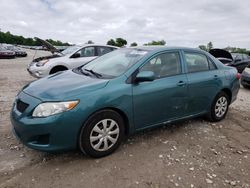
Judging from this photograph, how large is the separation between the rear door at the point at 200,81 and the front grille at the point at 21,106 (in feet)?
8.32

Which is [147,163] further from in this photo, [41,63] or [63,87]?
[41,63]

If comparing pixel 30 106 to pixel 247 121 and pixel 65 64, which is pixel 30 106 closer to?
pixel 247 121

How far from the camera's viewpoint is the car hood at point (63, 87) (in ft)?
9.71

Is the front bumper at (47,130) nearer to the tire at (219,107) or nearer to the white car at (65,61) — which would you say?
the tire at (219,107)

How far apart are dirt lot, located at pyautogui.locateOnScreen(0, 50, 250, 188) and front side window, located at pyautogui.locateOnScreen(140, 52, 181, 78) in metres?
1.05

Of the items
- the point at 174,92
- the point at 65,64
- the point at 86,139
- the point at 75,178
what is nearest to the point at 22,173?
the point at 75,178

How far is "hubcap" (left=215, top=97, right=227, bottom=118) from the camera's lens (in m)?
4.72

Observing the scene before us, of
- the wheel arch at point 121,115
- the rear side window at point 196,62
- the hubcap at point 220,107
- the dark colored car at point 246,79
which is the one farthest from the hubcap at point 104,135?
the dark colored car at point 246,79

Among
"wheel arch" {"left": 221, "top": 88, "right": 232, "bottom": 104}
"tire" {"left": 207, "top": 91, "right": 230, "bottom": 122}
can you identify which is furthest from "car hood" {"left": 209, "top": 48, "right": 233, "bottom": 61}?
"tire" {"left": 207, "top": 91, "right": 230, "bottom": 122}

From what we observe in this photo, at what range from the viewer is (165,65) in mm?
3918

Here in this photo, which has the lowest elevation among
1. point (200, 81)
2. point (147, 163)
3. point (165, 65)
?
point (147, 163)

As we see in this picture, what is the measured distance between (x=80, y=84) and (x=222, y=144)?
2.41m

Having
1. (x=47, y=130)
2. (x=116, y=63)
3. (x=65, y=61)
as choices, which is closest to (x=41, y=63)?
(x=65, y=61)

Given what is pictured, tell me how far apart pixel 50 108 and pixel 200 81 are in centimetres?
262
